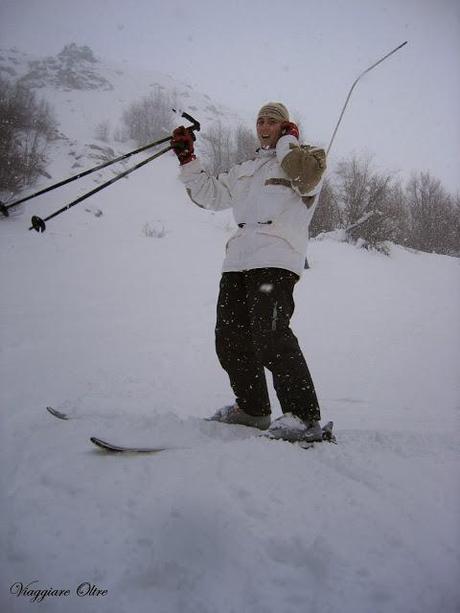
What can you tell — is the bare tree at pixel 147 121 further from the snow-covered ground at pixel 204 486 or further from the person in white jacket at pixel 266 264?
the person in white jacket at pixel 266 264

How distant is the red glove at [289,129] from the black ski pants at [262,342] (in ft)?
2.60

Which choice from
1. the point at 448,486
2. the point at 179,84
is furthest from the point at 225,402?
the point at 179,84

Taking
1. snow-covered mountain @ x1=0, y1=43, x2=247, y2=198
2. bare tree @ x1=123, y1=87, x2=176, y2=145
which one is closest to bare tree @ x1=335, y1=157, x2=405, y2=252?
snow-covered mountain @ x1=0, y1=43, x2=247, y2=198

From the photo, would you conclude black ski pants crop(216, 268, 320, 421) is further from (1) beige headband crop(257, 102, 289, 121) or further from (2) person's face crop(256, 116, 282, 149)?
(1) beige headband crop(257, 102, 289, 121)

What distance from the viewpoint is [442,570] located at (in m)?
0.95

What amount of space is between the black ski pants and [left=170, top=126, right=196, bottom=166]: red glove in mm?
796

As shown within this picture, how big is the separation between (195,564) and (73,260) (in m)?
6.37

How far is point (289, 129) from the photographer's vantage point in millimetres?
2090

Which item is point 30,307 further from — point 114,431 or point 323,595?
point 323,595

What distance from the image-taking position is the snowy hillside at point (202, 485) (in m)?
0.92

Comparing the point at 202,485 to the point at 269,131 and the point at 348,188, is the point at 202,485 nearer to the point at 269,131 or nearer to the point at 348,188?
the point at 269,131

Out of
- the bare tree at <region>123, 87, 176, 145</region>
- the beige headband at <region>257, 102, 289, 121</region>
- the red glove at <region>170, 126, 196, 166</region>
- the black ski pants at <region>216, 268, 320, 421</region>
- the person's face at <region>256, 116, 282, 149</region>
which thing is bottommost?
the black ski pants at <region>216, 268, 320, 421</region>

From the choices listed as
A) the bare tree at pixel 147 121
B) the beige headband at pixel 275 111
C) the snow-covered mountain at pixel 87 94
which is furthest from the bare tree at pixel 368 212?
the bare tree at pixel 147 121

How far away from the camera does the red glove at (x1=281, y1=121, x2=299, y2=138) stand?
2074 mm
